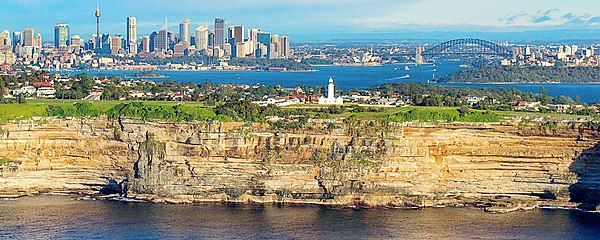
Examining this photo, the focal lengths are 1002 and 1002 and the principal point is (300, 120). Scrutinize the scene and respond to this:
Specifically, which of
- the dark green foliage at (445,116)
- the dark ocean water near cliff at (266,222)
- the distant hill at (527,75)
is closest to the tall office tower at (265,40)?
the distant hill at (527,75)

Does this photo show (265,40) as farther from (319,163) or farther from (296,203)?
(296,203)

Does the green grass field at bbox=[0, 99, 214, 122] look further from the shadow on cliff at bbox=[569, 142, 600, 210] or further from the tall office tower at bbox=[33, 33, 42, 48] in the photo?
the tall office tower at bbox=[33, 33, 42, 48]

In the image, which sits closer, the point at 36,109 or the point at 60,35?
the point at 36,109

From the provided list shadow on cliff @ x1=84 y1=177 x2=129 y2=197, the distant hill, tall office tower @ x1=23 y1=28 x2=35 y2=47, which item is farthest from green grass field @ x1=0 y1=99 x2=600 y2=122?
tall office tower @ x1=23 y1=28 x2=35 y2=47

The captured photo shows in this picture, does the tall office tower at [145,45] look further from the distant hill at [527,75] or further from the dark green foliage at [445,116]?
the dark green foliage at [445,116]

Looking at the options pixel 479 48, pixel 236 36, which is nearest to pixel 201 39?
pixel 236 36

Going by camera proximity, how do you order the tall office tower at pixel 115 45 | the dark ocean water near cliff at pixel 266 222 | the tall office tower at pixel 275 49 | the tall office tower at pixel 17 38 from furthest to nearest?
the tall office tower at pixel 275 49 → the tall office tower at pixel 17 38 → the tall office tower at pixel 115 45 → the dark ocean water near cliff at pixel 266 222

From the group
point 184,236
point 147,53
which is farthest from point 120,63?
point 184,236
